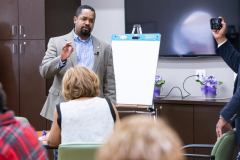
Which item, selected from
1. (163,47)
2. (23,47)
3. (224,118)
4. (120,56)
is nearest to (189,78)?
(163,47)

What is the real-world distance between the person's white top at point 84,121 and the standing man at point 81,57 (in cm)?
86

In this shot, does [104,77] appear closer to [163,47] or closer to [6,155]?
[163,47]

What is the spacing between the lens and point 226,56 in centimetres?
183

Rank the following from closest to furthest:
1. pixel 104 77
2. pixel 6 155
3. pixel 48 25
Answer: pixel 6 155 → pixel 104 77 → pixel 48 25

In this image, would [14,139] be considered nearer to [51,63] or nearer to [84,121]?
[84,121]

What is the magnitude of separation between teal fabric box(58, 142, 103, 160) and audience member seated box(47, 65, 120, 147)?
0.32 metres

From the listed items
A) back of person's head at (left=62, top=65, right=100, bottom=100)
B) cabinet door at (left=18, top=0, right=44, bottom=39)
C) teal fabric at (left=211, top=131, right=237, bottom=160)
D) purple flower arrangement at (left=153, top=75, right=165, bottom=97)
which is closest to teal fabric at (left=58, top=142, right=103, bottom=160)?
back of person's head at (left=62, top=65, right=100, bottom=100)

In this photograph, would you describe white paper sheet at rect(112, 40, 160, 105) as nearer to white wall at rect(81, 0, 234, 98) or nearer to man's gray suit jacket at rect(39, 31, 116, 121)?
man's gray suit jacket at rect(39, 31, 116, 121)

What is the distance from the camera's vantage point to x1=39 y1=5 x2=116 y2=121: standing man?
2420mm

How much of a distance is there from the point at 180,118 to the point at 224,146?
4.67 feet

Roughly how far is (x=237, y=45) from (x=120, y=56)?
4.86 ft

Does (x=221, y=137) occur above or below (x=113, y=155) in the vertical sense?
below

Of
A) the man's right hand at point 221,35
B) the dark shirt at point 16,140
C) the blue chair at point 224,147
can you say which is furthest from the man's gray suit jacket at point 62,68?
the dark shirt at point 16,140

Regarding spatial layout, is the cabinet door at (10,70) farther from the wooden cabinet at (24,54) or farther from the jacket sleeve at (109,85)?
the jacket sleeve at (109,85)
